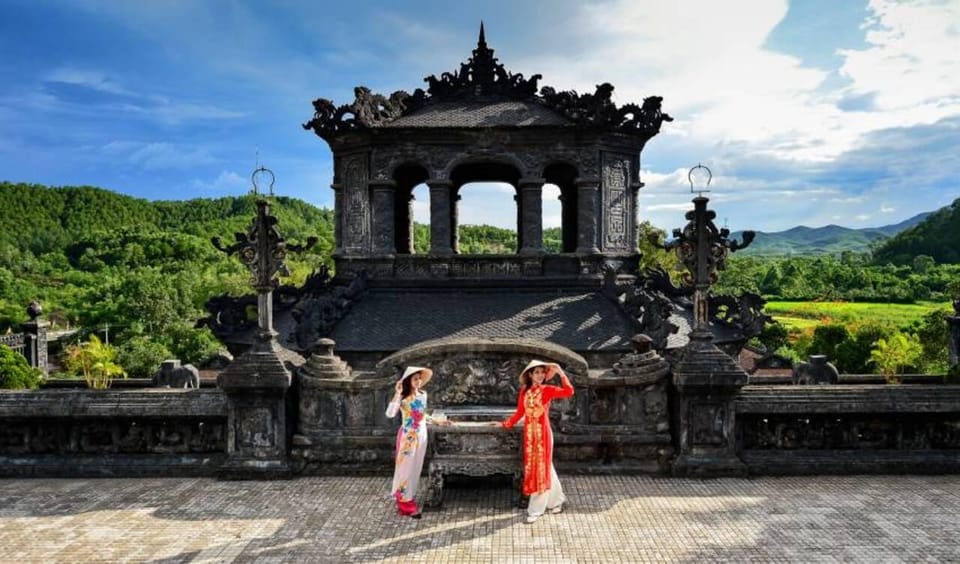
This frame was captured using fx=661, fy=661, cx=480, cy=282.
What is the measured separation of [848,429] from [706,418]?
2094 millimetres

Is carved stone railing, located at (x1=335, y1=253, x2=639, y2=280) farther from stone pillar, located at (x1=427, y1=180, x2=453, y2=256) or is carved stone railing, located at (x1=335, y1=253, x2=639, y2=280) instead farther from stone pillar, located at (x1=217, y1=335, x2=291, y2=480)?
stone pillar, located at (x1=217, y1=335, x2=291, y2=480)

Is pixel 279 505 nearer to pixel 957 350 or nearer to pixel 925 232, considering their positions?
pixel 957 350

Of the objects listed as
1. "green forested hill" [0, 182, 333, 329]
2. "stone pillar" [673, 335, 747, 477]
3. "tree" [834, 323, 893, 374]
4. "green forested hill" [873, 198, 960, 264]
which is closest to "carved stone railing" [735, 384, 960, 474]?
"stone pillar" [673, 335, 747, 477]

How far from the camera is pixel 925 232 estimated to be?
89812 millimetres

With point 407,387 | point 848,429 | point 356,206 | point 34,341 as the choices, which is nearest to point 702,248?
point 848,429

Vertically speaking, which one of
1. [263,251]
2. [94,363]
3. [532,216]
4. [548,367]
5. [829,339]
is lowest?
[94,363]

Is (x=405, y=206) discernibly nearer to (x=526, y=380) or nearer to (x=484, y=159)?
(x=484, y=159)

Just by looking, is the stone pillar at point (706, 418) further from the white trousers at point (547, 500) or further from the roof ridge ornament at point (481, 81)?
the roof ridge ornament at point (481, 81)

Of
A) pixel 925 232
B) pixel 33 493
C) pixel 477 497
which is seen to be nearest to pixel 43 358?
pixel 33 493

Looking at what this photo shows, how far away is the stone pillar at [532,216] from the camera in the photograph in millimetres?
16281

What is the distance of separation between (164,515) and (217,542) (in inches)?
48.4

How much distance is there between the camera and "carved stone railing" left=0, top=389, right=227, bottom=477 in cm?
942

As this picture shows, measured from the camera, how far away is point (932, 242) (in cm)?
8588

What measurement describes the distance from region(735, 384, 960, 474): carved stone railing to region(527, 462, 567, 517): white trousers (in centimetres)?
306
